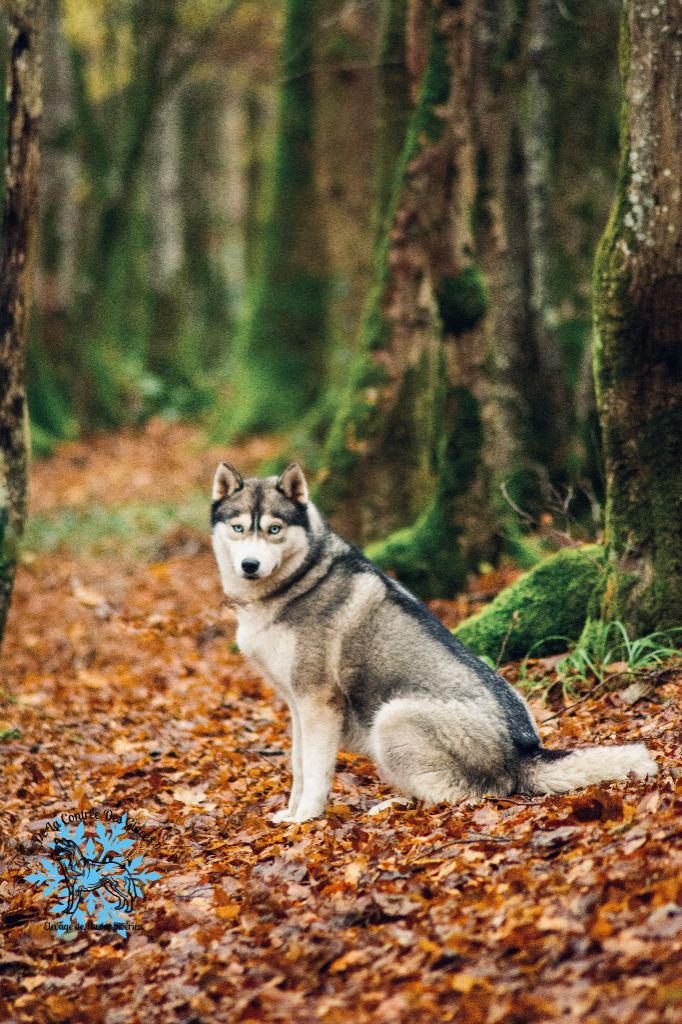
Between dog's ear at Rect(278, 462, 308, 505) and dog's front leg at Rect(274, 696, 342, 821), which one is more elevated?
dog's ear at Rect(278, 462, 308, 505)

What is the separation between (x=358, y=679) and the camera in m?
6.65

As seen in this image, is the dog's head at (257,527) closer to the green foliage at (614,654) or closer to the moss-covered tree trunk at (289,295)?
the green foliage at (614,654)

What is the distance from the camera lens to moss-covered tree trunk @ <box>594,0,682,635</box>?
724 cm

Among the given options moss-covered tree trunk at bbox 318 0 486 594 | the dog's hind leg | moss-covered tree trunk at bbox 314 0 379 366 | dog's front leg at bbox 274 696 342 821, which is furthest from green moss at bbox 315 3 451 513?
the dog's hind leg

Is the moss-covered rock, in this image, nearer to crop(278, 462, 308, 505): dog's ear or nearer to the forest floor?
the forest floor

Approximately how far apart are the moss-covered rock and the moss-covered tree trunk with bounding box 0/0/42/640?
4.17 meters

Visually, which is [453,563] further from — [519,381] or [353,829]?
[353,829]

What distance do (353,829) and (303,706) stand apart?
2.72 feet

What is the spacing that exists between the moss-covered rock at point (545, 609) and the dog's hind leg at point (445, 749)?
2.34 m

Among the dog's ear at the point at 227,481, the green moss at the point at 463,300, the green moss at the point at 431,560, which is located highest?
the green moss at the point at 463,300

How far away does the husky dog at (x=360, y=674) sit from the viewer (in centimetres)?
606

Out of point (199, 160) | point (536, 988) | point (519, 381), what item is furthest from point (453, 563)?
point (199, 160)

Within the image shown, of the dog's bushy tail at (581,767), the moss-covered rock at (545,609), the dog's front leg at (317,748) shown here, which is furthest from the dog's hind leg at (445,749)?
the moss-covered rock at (545,609)

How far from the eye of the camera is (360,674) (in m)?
6.64
